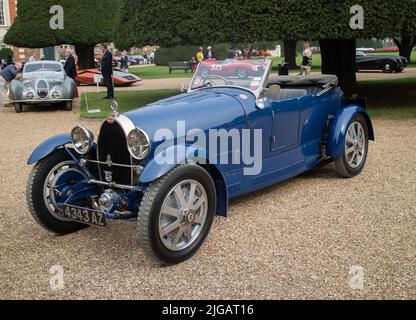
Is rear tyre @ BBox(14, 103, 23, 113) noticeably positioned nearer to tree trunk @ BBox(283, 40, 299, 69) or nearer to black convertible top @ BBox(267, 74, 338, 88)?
black convertible top @ BBox(267, 74, 338, 88)

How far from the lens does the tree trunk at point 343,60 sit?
48.2ft

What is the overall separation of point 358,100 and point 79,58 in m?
27.2

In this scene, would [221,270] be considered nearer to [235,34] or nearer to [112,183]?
[112,183]

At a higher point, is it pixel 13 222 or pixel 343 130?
pixel 343 130

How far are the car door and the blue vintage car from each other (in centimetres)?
1

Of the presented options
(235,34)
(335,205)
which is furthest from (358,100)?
(235,34)

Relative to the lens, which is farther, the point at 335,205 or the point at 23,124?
the point at 23,124

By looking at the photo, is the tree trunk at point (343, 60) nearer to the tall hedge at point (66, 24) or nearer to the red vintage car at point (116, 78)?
the red vintage car at point (116, 78)

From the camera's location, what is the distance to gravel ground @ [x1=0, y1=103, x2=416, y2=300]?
12.1ft

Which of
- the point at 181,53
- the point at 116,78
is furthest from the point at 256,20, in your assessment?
the point at 181,53

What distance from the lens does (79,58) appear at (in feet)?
104
